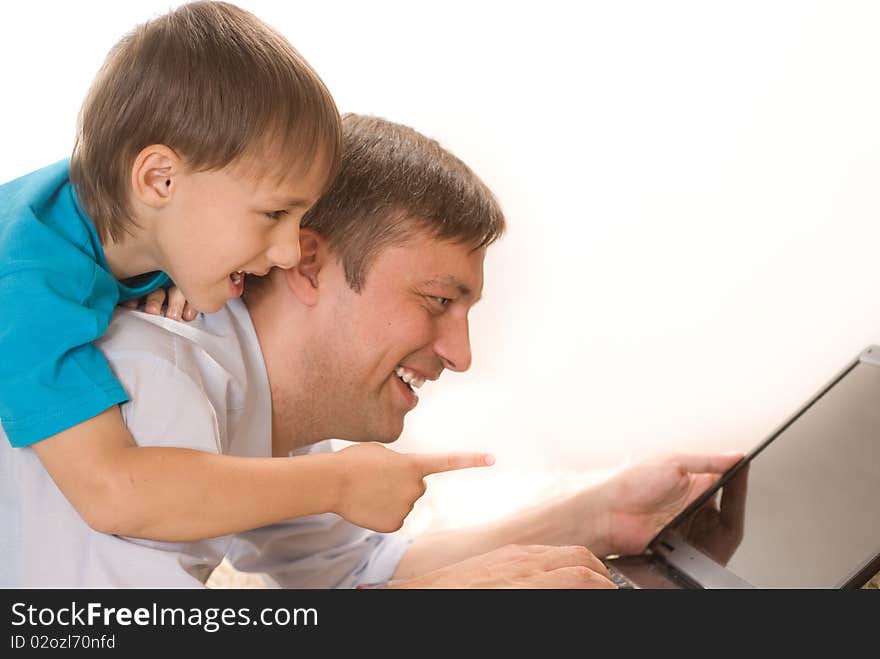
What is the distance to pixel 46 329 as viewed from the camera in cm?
96

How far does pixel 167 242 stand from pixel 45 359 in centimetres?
19

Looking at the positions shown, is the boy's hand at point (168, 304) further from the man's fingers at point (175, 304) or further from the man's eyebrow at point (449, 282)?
the man's eyebrow at point (449, 282)

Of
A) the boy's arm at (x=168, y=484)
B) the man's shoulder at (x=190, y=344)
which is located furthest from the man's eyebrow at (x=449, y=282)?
the boy's arm at (x=168, y=484)

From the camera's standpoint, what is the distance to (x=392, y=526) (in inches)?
43.8

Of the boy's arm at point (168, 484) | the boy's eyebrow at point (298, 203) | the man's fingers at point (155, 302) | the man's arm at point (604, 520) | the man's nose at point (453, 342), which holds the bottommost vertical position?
the man's arm at point (604, 520)

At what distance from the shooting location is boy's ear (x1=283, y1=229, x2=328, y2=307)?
1.30 meters

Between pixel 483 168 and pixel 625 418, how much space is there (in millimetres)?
563

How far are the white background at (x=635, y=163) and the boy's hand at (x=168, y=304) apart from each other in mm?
804

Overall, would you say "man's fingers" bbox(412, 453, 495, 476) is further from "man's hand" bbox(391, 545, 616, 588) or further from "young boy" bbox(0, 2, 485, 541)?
"man's hand" bbox(391, 545, 616, 588)

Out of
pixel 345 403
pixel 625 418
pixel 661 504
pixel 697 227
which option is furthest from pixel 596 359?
pixel 345 403

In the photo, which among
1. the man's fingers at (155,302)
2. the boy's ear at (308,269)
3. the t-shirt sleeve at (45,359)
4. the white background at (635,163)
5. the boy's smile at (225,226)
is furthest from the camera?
the white background at (635,163)

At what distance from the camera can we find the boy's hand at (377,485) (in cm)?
108

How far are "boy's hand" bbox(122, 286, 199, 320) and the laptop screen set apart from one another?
738mm

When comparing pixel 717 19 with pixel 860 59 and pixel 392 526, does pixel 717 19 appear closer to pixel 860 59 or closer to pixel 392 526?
pixel 860 59
